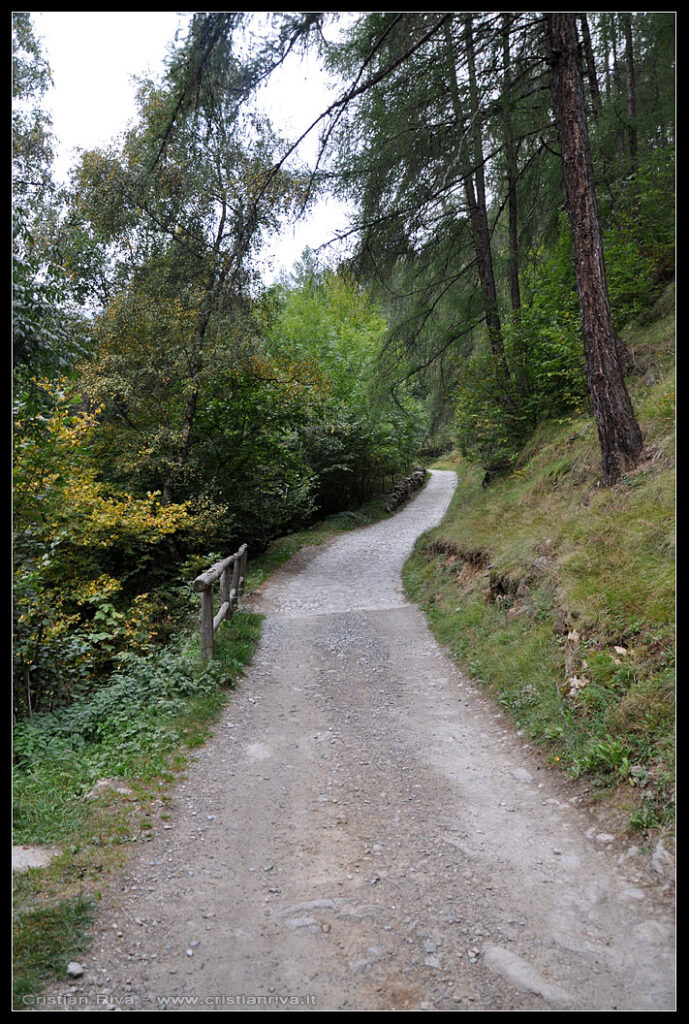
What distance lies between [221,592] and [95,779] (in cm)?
411

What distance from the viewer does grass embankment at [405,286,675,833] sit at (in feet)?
Result: 11.6

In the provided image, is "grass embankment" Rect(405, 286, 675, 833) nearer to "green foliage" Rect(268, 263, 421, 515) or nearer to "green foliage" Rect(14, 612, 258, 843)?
"green foliage" Rect(14, 612, 258, 843)

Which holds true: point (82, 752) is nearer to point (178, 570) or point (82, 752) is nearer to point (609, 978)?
point (609, 978)

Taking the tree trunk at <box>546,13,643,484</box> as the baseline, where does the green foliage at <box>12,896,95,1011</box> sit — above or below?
below

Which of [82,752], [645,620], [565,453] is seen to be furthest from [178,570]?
[645,620]

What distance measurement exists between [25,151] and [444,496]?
18.9 m

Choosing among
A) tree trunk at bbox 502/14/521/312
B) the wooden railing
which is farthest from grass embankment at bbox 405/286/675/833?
tree trunk at bbox 502/14/521/312

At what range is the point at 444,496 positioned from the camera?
25172 mm

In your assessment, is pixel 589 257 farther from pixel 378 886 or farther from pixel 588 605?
pixel 378 886

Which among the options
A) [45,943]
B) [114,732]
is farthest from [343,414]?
[45,943]

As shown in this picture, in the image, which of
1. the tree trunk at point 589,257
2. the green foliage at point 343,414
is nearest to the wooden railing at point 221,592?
the tree trunk at point 589,257

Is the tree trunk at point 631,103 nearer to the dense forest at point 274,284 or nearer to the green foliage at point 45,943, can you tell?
the dense forest at point 274,284

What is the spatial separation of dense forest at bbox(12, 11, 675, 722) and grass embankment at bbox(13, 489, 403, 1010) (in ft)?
2.77

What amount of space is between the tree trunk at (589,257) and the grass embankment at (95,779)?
5193mm
